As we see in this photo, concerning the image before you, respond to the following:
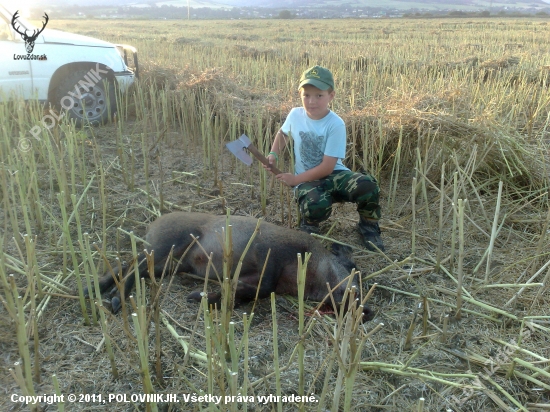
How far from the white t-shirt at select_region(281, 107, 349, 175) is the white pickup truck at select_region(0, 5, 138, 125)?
306cm

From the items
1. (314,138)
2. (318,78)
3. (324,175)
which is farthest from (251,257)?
(318,78)

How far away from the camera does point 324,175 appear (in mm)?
3969

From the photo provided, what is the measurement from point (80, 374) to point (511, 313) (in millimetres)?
2614

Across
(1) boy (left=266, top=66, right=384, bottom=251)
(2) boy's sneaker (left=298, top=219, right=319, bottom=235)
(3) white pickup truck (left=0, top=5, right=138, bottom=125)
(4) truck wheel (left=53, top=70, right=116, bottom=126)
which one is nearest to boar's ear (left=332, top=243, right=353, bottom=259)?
(1) boy (left=266, top=66, right=384, bottom=251)

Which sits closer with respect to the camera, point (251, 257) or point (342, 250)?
point (251, 257)

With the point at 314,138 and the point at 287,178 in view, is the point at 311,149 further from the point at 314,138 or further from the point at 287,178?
the point at 287,178

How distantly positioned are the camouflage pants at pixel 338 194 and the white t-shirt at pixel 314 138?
191mm

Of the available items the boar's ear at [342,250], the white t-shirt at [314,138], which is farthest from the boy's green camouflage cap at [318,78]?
the boar's ear at [342,250]

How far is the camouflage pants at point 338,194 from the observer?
392 centimetres

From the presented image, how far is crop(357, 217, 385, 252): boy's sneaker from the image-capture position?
12.8 feet

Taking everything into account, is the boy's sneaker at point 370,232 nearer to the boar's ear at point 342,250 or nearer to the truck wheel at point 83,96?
the boar's ear at point 342,250

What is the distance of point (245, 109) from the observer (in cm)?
608

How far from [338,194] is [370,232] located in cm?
43

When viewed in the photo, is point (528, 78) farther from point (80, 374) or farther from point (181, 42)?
point (181, 42)
